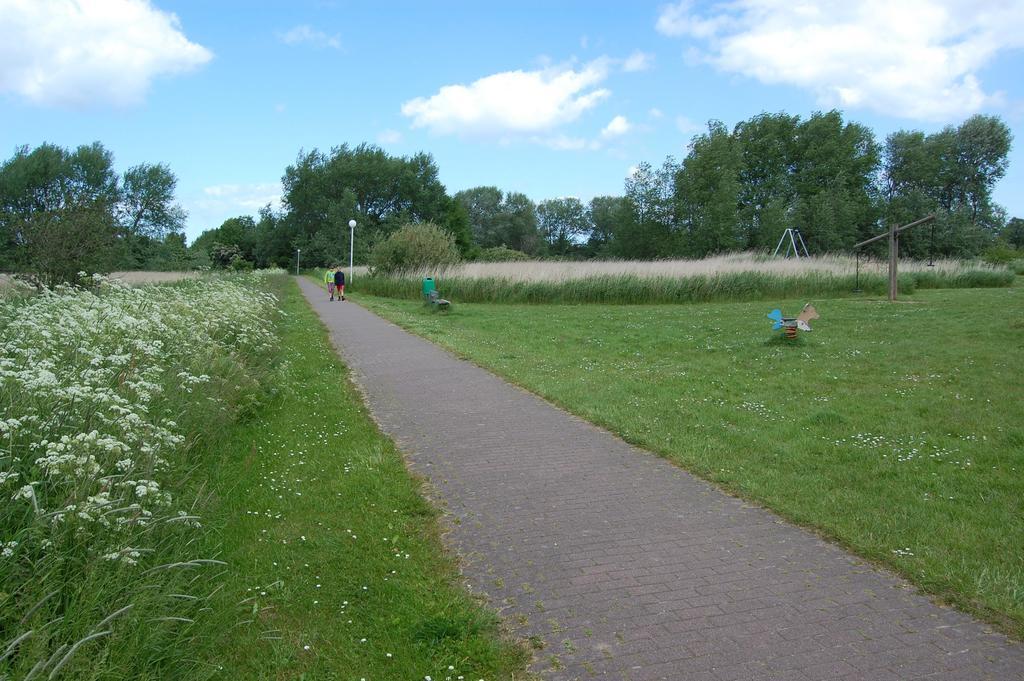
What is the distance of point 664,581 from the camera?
13.2 ft

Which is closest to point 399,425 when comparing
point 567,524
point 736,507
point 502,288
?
point 567,524

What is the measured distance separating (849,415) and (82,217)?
54.8ft

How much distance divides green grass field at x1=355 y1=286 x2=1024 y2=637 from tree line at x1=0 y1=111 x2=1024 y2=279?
30773 millimetres

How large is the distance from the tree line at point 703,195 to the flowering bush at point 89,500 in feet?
116

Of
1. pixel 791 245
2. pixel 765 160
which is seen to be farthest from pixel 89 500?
pixel 765 160

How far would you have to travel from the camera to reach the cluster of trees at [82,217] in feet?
53.3

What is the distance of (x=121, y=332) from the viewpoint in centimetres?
688

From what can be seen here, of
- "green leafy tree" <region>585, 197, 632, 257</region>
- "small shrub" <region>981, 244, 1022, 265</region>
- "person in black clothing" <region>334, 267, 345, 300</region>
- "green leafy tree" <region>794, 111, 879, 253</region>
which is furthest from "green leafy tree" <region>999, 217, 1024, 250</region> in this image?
"person in black clothing" <region>334, 267, 345, 300</region>

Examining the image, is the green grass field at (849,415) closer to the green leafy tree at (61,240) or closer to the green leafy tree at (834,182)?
the green leafy tree at (61,240)

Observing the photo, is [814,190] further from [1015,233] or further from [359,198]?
[359,198]

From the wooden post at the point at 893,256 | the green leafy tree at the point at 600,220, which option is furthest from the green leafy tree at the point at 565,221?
the wooden post at the point at 893,256

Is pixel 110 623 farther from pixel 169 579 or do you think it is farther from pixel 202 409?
pixel 202 409

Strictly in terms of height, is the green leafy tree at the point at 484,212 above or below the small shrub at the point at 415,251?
above

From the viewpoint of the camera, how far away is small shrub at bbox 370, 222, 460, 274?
33656 millimetres
